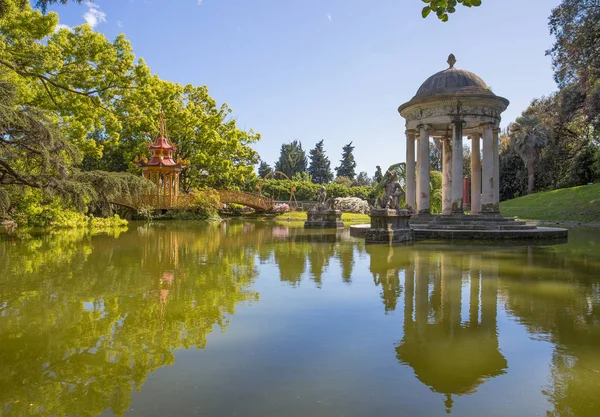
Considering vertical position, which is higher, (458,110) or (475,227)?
(458,110)

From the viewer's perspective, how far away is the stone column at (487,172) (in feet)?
56.7

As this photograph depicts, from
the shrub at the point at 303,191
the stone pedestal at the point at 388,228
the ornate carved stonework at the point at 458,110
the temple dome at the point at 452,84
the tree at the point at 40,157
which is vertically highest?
the temple dome at the point at 452,84

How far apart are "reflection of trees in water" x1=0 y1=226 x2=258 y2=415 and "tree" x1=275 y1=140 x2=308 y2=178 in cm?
6880

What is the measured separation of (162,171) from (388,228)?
19690 mm

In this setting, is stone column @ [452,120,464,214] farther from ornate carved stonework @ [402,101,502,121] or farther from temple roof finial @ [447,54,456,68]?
temple roof finial @ [447,54,456,68]

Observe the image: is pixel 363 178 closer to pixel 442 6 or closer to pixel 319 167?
pixel 319 167

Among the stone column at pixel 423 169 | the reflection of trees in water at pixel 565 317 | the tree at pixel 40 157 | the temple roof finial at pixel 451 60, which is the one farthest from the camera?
the temple roof finial at pixel 451 60

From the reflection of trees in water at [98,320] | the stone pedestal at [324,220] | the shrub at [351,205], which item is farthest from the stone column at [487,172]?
the shrub at [351,205]

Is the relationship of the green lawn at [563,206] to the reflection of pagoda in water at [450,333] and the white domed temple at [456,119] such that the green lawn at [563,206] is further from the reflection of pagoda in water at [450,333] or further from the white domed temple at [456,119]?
the reflection of pagoda in water at [450,333]

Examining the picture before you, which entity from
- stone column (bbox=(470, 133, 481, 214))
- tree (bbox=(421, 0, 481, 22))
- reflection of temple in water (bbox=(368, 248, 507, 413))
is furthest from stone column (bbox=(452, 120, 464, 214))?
tree (bbox=(421, 0, 481, 22))

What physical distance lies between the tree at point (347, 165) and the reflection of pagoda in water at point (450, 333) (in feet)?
255

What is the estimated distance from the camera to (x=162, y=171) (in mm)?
29594

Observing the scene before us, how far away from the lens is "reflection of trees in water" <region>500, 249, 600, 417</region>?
3.16m

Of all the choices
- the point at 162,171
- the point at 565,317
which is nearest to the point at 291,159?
the point at 162,171
